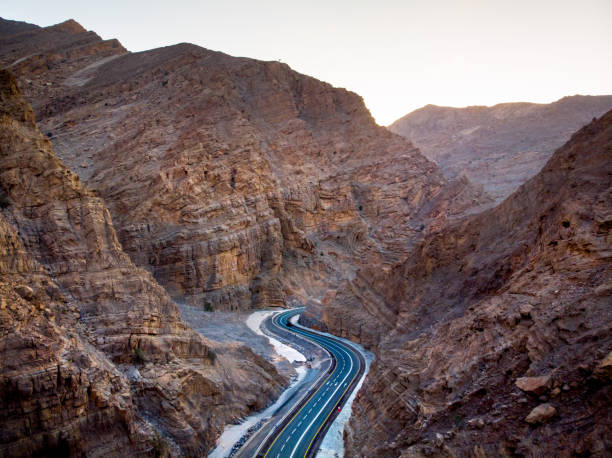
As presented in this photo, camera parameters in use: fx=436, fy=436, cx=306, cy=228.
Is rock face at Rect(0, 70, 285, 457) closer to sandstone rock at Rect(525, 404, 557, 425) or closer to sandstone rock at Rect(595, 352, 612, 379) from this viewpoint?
sandstone rock at Rect(525, 404, 557, 425)

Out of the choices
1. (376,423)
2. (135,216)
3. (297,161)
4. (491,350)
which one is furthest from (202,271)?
(491,350)

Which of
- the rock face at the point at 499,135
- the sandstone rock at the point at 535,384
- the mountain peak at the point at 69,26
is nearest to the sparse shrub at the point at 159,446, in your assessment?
the sandstone rock at the point at 535,384

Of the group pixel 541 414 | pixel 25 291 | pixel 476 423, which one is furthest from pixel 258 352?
pixel 541 414

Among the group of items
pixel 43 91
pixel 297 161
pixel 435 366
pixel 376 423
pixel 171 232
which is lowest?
pixel 376 423

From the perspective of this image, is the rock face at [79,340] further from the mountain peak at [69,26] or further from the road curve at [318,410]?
the mountain peak at [69,26]

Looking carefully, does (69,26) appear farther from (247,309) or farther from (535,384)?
(535,384)

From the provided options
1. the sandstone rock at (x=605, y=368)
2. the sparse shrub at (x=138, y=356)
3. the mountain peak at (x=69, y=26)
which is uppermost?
the mountain peak at (x=69, y=26)

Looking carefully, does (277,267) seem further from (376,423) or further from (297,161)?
(376,423)
